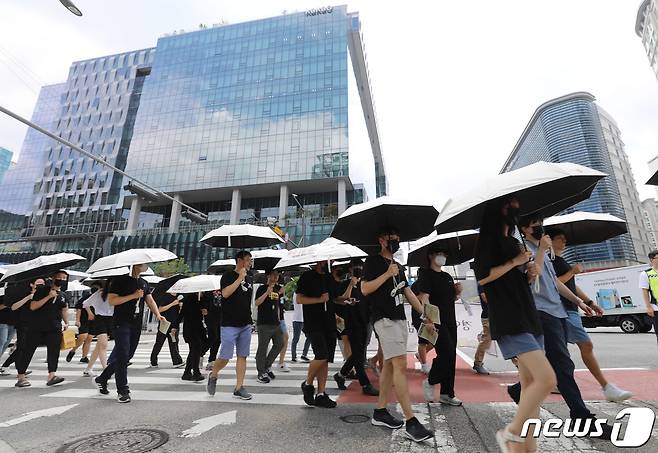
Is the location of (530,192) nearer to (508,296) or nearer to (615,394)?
(508,296)

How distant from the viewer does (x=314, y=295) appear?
15.4ft

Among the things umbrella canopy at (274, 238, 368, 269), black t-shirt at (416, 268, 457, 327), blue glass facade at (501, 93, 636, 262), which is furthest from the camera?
blue glass facade at (501, 93, 636, 262)

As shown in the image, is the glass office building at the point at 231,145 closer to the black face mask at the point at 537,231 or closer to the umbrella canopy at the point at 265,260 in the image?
the umbrella canopy at the point at 265,260

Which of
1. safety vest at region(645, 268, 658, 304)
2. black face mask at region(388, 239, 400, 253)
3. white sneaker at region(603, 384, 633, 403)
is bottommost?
white sneaker at region(603, 384, 633, 403)

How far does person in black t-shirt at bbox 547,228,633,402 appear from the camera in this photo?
3596mm

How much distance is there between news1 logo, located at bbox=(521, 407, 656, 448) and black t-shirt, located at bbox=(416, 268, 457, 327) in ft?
5.43

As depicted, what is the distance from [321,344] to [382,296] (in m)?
1.32

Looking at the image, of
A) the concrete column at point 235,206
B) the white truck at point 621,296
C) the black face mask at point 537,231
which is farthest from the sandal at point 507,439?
the concrete column at point 235,206

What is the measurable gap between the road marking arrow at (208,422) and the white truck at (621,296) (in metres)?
14.3

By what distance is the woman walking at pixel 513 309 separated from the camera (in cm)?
238

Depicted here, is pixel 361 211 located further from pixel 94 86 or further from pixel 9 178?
pixel 9 178

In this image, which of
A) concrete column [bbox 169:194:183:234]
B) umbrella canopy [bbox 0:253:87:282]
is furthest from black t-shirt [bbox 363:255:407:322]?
concrete column [bbox 169:194:183:234]

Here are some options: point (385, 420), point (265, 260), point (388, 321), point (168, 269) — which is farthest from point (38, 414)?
point (168, 269)

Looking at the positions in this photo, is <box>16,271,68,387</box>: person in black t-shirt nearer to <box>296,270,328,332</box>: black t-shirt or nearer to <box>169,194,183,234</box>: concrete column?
<box>296,270,328,332</box>: black t-shirt
